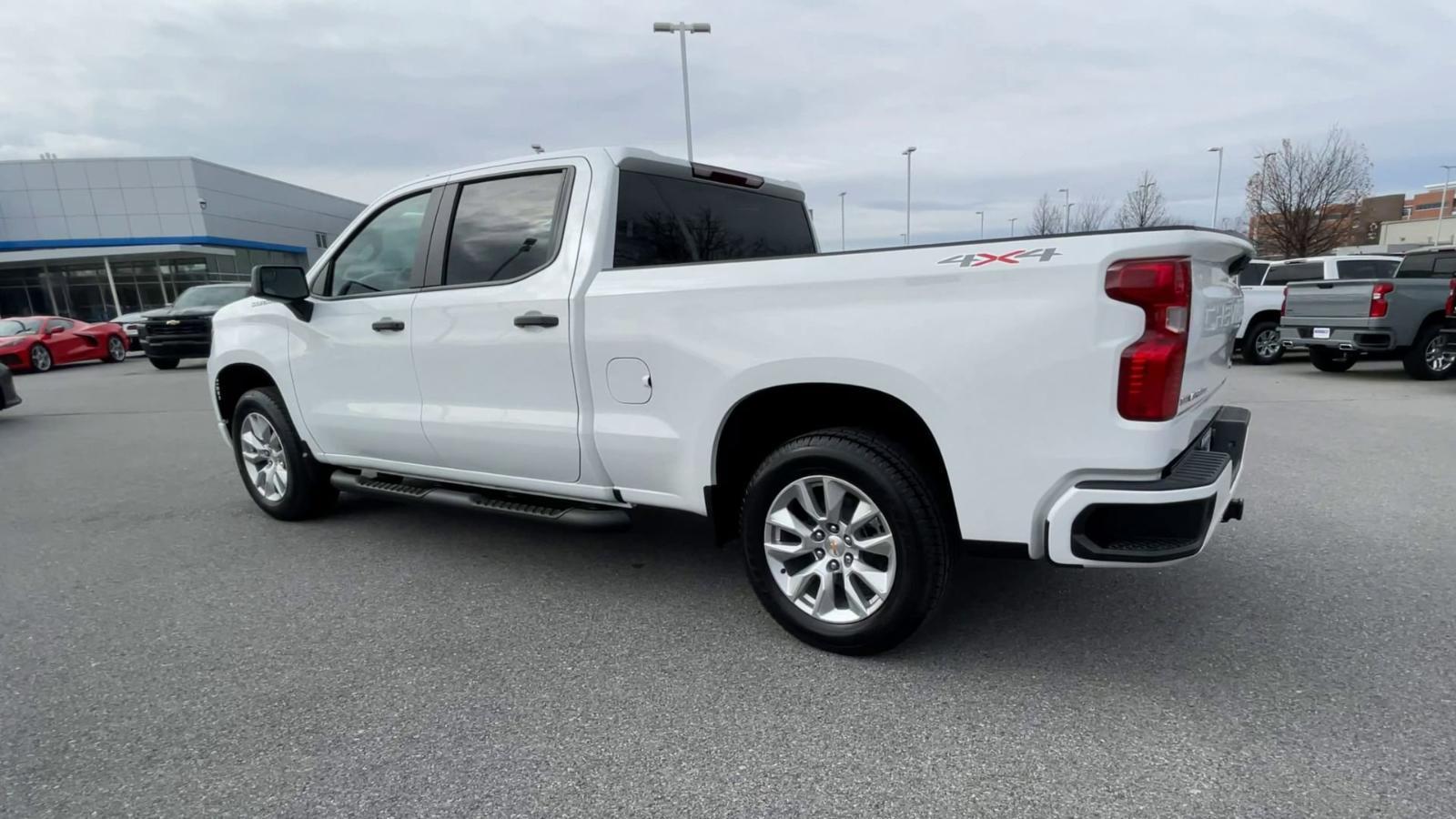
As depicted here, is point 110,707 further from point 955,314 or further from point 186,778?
point 955,314

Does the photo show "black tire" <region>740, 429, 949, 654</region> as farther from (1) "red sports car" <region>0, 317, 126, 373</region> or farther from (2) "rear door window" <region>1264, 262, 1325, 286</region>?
(1) "red sports car" <region>0, 317, 126, 373</region>

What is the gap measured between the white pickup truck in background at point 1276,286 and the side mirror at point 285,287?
12564 millimetres

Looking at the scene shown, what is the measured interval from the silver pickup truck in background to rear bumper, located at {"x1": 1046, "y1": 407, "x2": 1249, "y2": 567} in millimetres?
9824

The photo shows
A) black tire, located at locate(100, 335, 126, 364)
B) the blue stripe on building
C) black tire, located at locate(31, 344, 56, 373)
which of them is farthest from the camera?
the blue stripe on building

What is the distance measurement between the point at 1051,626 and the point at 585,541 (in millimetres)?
2474

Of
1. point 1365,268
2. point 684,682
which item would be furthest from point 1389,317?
point 684,682

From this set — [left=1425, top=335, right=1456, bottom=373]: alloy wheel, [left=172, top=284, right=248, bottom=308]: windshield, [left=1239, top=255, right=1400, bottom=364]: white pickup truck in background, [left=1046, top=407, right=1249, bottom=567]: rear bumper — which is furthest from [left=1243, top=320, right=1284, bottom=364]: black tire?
[left=172, top=284, right=248, bottom=308]: windshield

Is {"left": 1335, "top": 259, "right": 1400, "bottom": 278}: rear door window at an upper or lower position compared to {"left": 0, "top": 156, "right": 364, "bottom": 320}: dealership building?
lower

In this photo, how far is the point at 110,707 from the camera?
278 centimetres

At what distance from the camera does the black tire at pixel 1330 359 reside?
1107 centimetres

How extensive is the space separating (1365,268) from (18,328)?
25976 mm

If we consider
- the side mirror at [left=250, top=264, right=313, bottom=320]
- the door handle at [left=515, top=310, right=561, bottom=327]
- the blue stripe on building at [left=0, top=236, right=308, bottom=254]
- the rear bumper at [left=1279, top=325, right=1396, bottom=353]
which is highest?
the blue stripe on building at [left=0, top=236, right=308, bottom=254]

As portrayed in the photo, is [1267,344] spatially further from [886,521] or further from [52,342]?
[52,342]

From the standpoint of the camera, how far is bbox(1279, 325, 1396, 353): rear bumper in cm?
973
